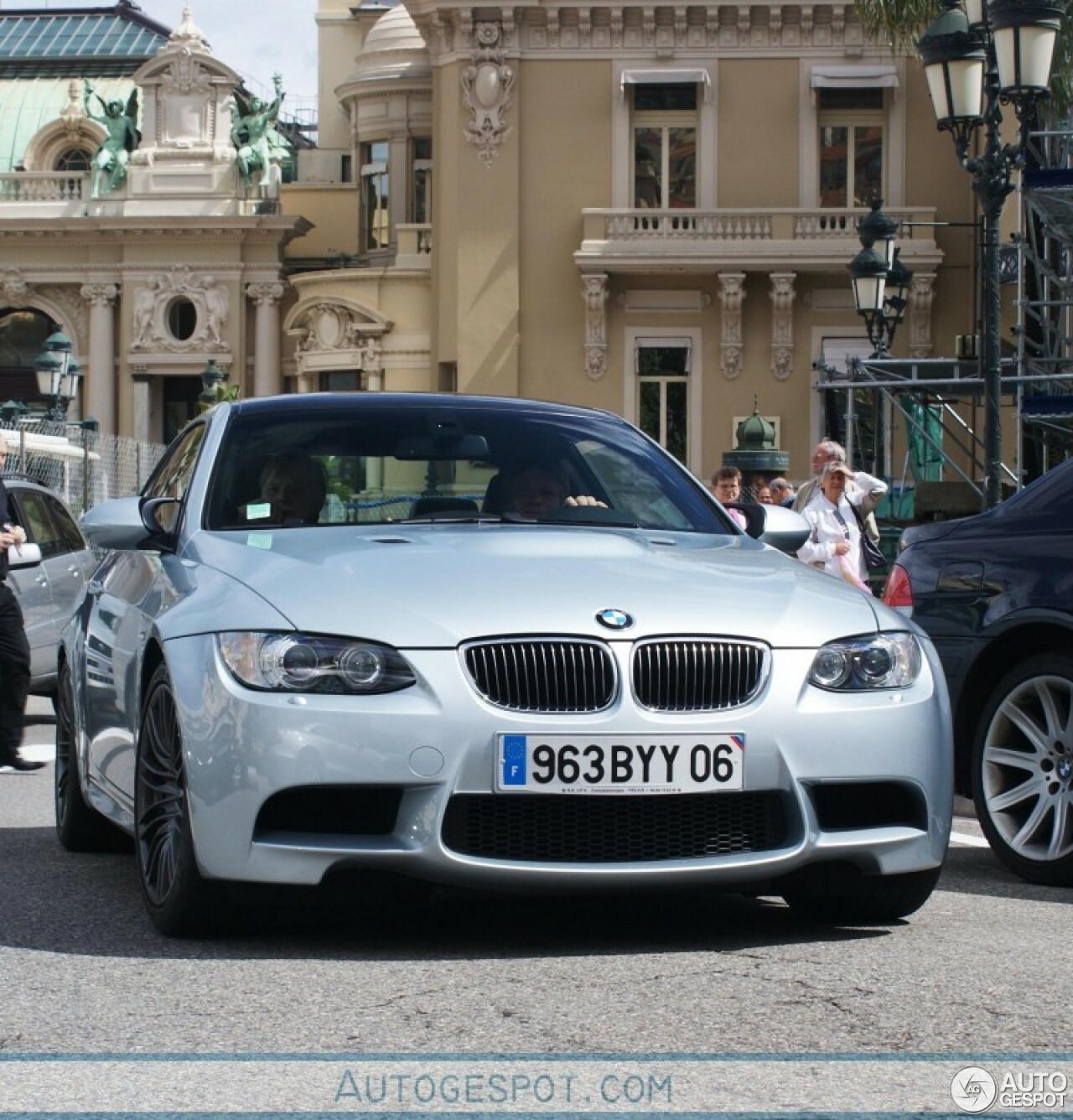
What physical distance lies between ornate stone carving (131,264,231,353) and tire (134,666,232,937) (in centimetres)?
5124

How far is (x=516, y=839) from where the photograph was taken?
5.81 metres

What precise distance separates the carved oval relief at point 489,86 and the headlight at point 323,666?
1574 inches

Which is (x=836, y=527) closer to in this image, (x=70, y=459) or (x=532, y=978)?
(x=532, y=978)

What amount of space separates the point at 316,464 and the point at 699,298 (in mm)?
A: 38788

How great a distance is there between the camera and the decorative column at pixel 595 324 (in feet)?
147

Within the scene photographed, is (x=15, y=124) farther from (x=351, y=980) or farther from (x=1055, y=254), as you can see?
(x=351, y=980)

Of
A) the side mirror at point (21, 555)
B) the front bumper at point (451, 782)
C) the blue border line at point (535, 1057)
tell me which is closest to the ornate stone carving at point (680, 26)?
the side mirror at point (21, 555)

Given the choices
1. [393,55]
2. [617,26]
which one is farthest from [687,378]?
[393,55]

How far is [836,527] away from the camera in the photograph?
571 inches

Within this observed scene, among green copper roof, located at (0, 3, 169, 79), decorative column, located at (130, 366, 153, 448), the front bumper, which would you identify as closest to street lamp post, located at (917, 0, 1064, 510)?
the front bumper

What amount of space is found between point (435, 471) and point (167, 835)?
1606 mm

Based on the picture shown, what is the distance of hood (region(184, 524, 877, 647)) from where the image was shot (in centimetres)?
585

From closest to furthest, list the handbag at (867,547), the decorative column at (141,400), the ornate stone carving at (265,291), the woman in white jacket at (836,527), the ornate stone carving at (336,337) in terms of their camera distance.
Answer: the woman in white jacket at (836,527), the handbag at (867,547), the ornate stone carving at (336,337), the decorative column at (141,400), the ornate stone carving at (265,291)

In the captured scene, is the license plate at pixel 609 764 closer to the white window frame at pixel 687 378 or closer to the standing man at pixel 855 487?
the standing man at pixel 855 487
